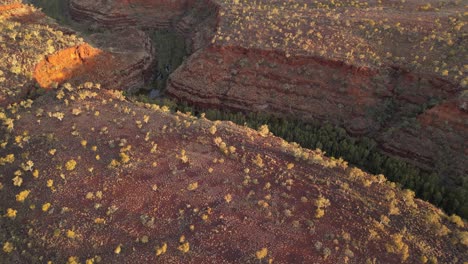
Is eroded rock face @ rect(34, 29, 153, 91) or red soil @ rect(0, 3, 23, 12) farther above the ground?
red soil @ rect(0, 3, 23, 12)

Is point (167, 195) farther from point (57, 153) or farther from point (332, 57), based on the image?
point (332, 57)

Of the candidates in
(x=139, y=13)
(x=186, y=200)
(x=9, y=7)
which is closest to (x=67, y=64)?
(x=9, y=7)

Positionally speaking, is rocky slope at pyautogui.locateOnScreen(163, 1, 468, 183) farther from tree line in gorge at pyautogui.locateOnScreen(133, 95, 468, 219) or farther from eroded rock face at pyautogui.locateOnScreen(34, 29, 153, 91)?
eroded rock face at pyautogui.locateOnScreen(34, 29, 153, 91)

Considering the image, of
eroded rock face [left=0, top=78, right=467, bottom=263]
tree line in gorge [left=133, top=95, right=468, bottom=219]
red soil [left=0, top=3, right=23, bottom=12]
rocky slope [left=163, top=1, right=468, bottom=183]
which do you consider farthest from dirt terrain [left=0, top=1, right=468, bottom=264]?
red soil [left=0, top=3, right=23, bottom=12]

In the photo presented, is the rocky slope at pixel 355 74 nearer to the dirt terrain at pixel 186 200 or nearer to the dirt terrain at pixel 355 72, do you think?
the dirt terrain at pixel 355 72

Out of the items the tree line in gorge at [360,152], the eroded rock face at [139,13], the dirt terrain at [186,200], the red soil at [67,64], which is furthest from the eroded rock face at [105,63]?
the dirt terrain at [186,200]

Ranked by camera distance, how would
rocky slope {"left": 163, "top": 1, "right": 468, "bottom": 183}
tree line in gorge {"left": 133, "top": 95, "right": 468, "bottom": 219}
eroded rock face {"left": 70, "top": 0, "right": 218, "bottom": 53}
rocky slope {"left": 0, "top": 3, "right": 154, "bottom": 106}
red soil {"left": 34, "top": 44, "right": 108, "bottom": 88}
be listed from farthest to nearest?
eroded rock face {"left": 70, "top": 0, "right": 218, "bottom": 53}
red soil {"left": 34, "top": 44, "right": 108, "bottom": 88}
rocky slope {"left": 0, "top": 3, "right": 154, "bottom": 106}
rocky slope {"left": 163, "top": 1, "right": 468, "bottom": 183}
tree line in gorge {"left": 133, "top": 95, "right": 468, "bottom": 219}

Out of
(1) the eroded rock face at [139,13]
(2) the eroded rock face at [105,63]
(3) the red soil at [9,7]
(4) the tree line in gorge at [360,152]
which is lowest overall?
→ (4) the tree line in gorge at [360,152]

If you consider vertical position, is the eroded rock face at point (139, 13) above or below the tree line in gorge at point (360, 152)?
above
